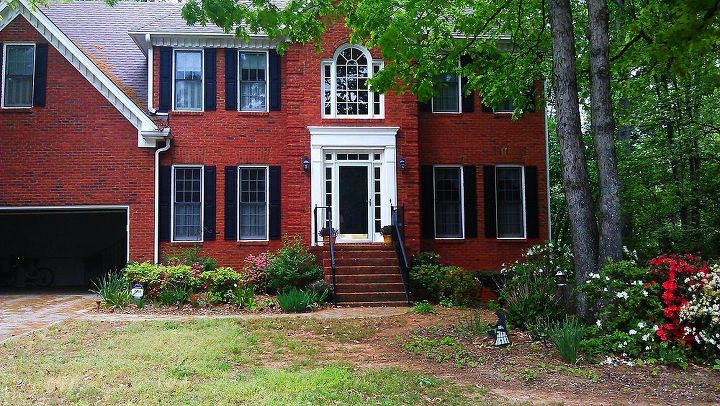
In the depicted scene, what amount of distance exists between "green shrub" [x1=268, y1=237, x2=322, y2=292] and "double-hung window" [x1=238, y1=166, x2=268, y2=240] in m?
1.41

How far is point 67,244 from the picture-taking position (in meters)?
20.9

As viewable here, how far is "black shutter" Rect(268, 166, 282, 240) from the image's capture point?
15.1m

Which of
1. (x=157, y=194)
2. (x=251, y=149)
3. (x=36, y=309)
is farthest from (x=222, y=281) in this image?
(x=251, y=149)

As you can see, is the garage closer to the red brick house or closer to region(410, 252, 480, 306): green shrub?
the red brick house

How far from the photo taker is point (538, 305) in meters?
8.64

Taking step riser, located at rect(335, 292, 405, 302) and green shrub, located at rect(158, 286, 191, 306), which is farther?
step riser, located at rect(335, 292, 405, 302)

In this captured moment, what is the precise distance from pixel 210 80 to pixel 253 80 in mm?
1079

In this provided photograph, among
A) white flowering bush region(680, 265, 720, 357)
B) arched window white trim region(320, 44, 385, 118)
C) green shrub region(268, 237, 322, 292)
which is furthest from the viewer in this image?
arched window white trim region(320, 44, 385, 118)

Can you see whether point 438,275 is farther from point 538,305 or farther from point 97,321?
point 97,321

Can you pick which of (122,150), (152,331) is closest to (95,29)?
(122,150)

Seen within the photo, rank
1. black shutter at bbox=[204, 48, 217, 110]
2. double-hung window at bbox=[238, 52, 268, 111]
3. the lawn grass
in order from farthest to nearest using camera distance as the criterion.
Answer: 1. double-hung window at bbox=[238, 52, 268, 111]
2. black shutter at bbox=[204, 48, 217, 110]
3. the lawn grass

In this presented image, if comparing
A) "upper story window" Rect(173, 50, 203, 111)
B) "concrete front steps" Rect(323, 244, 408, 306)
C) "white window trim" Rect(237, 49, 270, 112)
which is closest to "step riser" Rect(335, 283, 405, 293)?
"concrete front steps" Rect(323, 244, 408, 306)

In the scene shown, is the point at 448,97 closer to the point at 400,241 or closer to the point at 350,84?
the point at 350,84

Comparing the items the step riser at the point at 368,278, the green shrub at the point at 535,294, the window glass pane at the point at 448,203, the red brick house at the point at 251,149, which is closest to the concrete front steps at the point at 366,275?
the step riser at the point at 368,278
